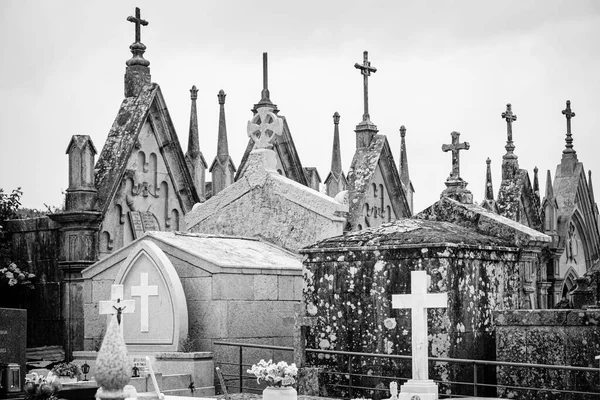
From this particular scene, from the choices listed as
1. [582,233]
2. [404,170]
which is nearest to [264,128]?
[404,170]

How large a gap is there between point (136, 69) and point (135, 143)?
5.34 feet

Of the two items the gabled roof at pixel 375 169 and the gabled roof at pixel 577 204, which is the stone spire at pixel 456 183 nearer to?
the gabled roof at pixel 375 169

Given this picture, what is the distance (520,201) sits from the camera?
28266mm

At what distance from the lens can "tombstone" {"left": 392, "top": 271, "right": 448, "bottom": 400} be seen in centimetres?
1295

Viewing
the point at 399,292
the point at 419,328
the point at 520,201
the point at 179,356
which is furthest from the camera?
the point at 520,201

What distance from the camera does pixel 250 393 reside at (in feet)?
54.0

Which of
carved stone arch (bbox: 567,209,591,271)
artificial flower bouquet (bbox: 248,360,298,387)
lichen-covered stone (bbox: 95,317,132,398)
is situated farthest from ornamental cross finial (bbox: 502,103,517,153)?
lichen-covered stone (bbox: 95,317,132,398)

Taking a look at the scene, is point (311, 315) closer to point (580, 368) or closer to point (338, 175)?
point (580, 368)

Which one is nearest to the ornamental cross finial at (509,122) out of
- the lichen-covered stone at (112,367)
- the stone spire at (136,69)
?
the stone spire at (136,69)

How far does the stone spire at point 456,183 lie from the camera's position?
17.5 metres

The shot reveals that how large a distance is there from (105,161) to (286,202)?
3.80m

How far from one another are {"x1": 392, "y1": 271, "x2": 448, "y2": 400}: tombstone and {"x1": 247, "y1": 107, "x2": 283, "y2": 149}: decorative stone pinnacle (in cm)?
670

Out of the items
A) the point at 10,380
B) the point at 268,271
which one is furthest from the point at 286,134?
the point at 10,380

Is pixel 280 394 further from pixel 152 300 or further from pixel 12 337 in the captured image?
pixel 152 300
